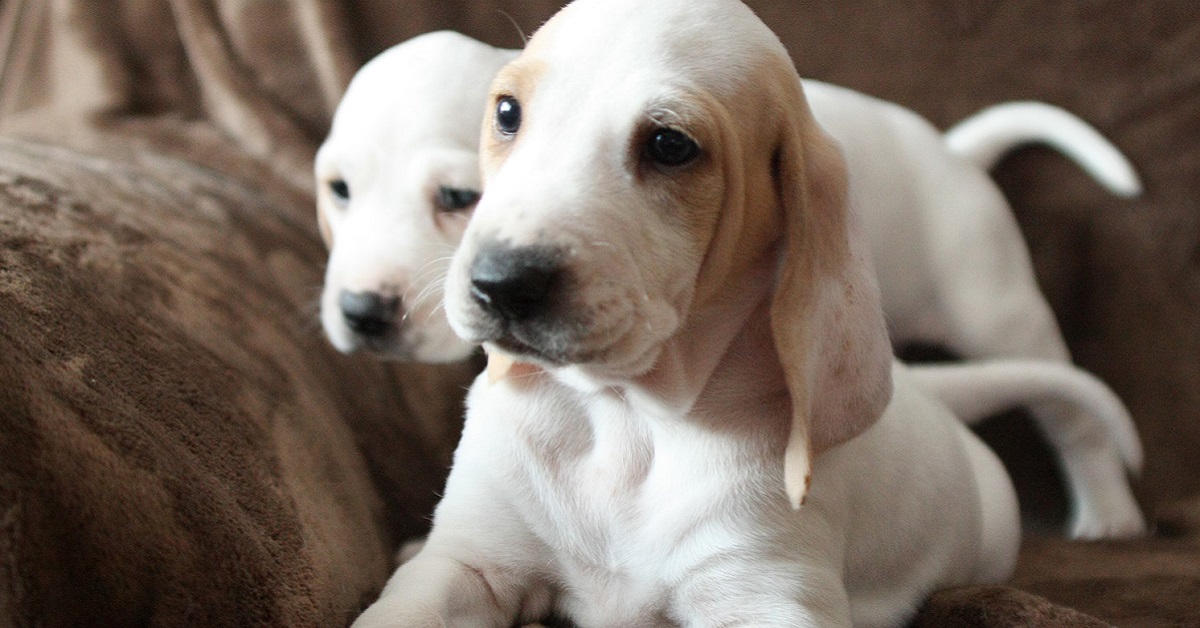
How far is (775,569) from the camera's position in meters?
1.37

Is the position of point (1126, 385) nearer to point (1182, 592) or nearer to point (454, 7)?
point (1182, 592)

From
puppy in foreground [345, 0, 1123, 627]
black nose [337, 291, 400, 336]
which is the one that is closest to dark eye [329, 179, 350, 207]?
black nose [337, 291, 400, 336]

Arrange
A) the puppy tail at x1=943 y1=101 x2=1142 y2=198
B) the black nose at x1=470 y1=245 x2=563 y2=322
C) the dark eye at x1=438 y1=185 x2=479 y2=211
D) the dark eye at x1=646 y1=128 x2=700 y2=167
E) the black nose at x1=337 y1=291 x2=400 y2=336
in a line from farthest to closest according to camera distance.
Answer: the puppy tail at x1=943 y1=101 x2=1142 y2=198 < the dark eye at x1=438 y1=185 x2=479 y2=211 < the black nose at x1=337 y1=291 x2=400 y2=336 < the dark eye at x1=646 y1=128 x2=700 y2=167 < the black nose at x1=470 y1=245 x2=563 y2=322

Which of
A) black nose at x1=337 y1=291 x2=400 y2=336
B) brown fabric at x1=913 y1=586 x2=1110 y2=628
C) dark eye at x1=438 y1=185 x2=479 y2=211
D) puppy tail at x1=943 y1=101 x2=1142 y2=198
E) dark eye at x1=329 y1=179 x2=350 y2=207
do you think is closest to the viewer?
brown fabric at x1=913 y1=586 x2=1110 y2=628

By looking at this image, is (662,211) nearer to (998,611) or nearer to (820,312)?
(820,312)

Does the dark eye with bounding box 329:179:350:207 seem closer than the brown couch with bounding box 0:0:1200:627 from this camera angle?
No

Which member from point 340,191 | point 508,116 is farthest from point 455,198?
point 508,116

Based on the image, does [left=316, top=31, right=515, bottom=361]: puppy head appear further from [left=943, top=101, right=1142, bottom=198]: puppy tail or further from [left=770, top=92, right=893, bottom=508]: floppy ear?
[left=943, top=101, right=1142, bottom=198]: puppy tail

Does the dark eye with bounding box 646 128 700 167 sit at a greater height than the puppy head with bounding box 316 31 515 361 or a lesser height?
greater

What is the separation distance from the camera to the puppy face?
1.13 metres

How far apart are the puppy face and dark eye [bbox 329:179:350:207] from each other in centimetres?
86

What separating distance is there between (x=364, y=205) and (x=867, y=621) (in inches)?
44.0

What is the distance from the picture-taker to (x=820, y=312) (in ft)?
4.19

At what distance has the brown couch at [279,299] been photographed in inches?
45.0
